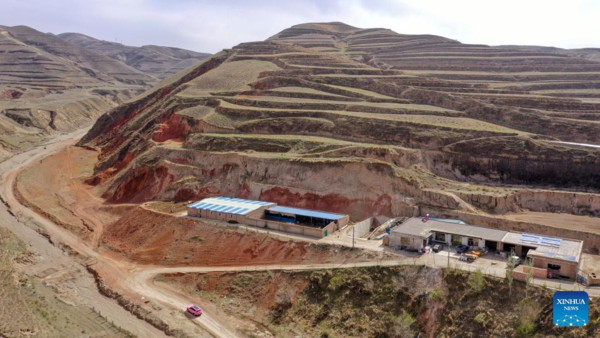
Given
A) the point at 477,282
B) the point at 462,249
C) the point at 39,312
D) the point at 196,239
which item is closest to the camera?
the point at 477,282

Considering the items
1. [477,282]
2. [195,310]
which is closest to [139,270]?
[195,310]

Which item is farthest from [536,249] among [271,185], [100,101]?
[100,101]

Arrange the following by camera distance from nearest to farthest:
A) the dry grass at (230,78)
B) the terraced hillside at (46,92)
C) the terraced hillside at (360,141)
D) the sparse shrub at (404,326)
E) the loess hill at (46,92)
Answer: the sparse shrub at (404,326)
the terraced hillside at (360,141)
the dry grass at (230,78)
the loess hill at (46,92)
the terraced hillside at (46,92)

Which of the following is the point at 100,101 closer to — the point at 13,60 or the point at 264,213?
the point at 13,60

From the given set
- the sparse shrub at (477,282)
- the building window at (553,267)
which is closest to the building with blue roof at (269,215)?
the sparse shrub at (477,282)

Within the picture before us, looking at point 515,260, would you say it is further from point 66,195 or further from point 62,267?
point 66,195

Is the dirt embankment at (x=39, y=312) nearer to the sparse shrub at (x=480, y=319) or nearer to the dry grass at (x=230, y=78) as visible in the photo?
the sparse shrub at (x=480, y=319)

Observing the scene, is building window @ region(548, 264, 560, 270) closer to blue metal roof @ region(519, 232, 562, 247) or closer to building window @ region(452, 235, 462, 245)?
blue metal roof @ region(519, 232, 562, 247)
